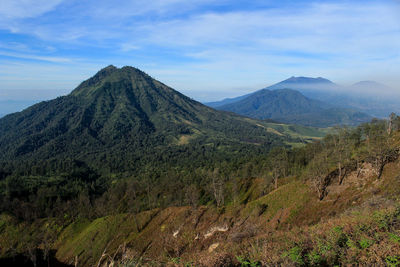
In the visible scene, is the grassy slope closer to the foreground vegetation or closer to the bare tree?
the foreground vegetation

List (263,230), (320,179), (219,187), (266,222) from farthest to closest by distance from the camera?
(219,187), (266,222), (320,179), (263,230)

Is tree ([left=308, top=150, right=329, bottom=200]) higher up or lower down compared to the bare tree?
higher up

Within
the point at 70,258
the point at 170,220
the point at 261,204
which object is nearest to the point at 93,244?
the point at 70,258

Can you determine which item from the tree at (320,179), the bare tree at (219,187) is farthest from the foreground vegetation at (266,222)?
the bare tree at (219,187)

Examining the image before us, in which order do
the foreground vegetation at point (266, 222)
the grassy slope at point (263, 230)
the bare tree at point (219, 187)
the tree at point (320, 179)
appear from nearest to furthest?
the grassy slope at point (263, 230) → the foreground vegetation at point (266, 222) → the tree at point (320, 179) → the bare tree at point (219, 187)

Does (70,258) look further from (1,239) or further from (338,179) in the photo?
(338,179)

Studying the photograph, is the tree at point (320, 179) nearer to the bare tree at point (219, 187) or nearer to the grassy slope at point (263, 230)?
the grassy slope at point (263, 230)

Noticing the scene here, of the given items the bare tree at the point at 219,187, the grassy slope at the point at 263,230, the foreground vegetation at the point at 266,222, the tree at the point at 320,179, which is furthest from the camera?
the bare tree at the point at 219,187

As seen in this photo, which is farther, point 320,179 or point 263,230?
point 320,179

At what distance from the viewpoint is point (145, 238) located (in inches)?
2131

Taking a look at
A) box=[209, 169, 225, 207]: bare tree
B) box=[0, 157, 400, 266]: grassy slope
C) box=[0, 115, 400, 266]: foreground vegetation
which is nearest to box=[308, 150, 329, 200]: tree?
box=[0, 115, 400, 266]: foreground vegetation

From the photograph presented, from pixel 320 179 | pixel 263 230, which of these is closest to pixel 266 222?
pixel 320 179

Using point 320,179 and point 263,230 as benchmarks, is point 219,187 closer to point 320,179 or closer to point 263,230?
point 320,179

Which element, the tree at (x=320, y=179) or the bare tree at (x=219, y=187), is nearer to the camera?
the tree at (x=320, y=179)
